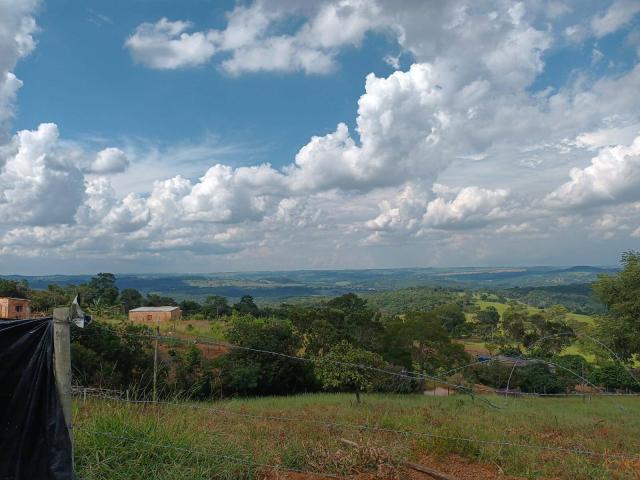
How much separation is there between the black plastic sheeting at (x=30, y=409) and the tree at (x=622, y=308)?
30641 mm

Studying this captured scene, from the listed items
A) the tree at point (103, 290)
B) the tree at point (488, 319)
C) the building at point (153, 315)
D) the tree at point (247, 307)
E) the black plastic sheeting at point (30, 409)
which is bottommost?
the tree at point (488, 319)

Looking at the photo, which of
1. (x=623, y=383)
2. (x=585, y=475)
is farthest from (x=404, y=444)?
(x=623, y=383)

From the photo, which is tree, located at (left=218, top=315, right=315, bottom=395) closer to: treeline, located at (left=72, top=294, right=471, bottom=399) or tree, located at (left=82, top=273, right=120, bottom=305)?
treeline, located at (left=72, top=294, right=471, bottom=399)

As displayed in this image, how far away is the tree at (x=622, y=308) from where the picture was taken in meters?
27.5

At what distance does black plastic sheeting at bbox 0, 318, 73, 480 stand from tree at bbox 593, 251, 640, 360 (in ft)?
101

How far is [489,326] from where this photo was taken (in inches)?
2739

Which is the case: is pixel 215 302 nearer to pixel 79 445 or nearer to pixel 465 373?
pixel 465 373

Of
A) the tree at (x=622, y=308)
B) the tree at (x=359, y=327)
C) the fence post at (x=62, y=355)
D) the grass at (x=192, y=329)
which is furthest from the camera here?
the grass at (x=192, y=329)

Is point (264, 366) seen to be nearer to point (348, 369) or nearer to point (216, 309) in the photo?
point (348, 369)

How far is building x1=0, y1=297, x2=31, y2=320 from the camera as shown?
94.6 ft

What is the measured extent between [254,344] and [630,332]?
21805 mm

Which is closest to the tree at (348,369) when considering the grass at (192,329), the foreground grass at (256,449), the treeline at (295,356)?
the treeline at (295,356)

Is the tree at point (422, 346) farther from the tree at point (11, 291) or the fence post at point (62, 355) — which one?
the tree at point (11, 291)

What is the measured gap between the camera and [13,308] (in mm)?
30312
